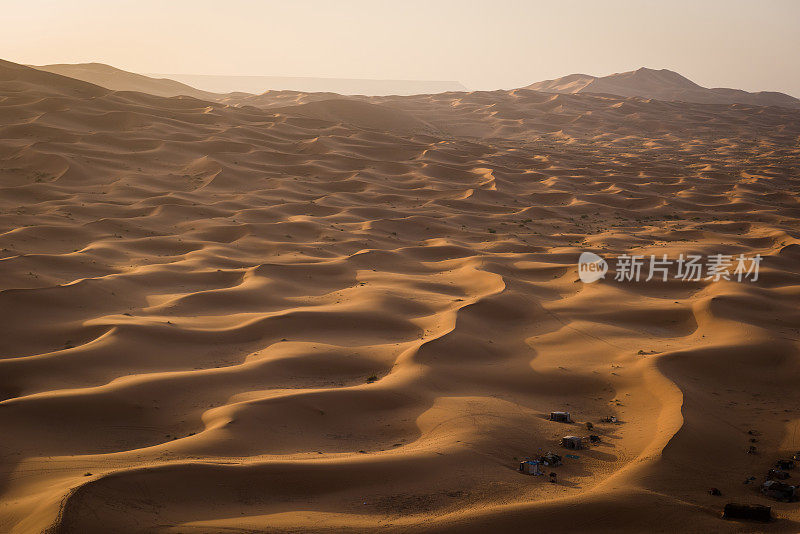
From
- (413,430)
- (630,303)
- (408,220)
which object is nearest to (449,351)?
(413,430)

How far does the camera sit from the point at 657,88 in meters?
67.5

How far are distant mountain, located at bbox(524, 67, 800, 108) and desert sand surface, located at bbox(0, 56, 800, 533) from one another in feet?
168

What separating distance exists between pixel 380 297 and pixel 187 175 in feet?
29.3

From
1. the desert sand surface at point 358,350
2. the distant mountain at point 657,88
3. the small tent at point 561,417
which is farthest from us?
the distant mountain at point 657,88

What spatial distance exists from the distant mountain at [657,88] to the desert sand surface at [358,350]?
51.2 meters

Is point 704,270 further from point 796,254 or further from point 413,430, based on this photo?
point 413,430

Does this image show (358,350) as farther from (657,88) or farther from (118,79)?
(657,88)

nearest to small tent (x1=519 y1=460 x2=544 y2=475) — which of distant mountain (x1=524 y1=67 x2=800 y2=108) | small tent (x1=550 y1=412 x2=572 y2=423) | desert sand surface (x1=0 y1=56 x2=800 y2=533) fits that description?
desert sand surface (x1=0 y1=56 x2=800 y2=533)

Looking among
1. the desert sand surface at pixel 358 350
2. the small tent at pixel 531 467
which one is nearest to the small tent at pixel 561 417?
the desert sand surface at pixel 358 350

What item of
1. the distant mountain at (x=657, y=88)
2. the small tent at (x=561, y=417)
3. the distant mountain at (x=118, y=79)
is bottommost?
the small tent at (x=561, y=417)

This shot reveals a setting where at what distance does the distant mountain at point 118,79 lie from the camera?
3891 cm

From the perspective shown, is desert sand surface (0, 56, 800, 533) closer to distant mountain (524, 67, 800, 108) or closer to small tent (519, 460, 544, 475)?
small tent (519, 460, 544, 475)

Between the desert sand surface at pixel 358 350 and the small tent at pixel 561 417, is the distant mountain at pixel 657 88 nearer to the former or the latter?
the desert sand surface at pixel 358 350

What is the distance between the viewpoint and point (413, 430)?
4898 mm
